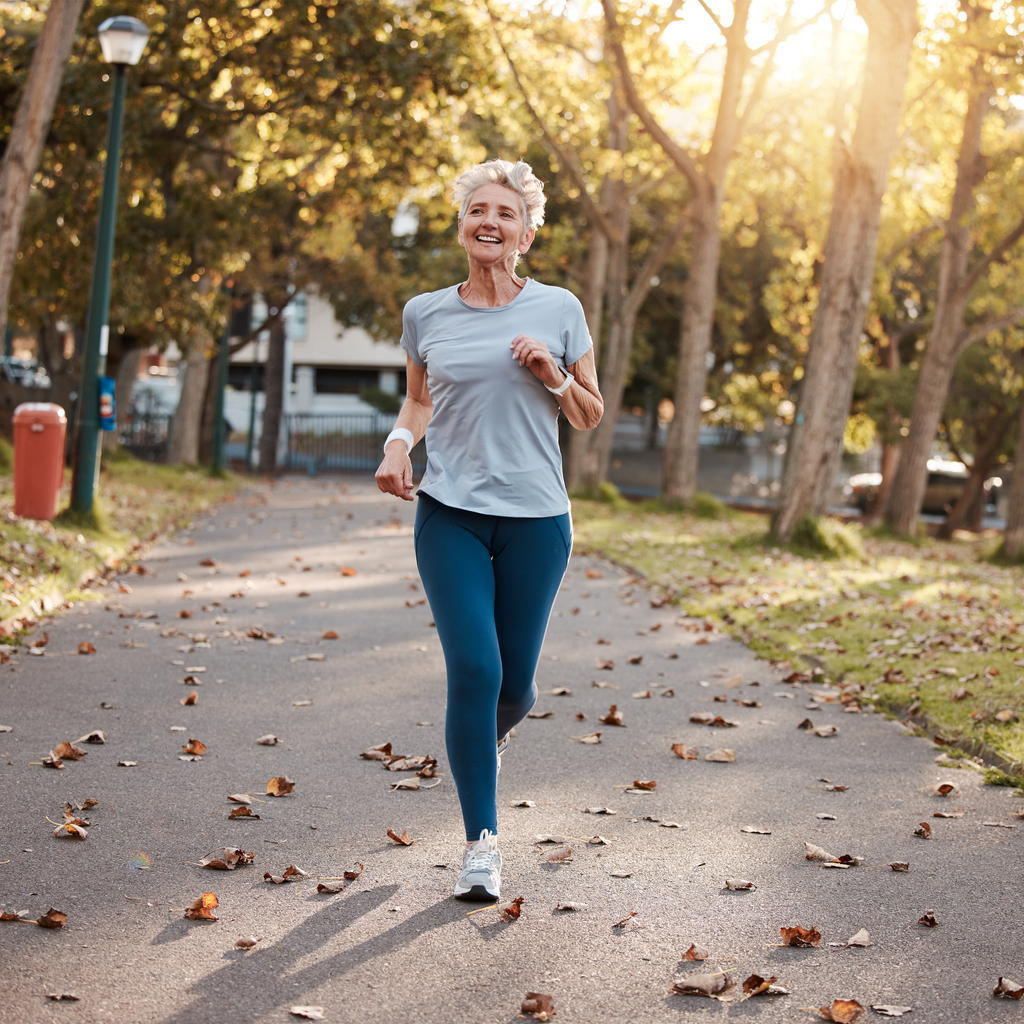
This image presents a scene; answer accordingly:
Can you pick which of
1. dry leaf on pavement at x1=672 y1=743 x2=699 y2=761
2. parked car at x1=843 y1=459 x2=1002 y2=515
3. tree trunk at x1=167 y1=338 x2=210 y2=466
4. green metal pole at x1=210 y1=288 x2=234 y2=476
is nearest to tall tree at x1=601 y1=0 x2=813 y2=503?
tree trunk at x1=167 y1=338 x2=210 y2=466

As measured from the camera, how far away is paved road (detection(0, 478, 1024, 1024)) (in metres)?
3.37

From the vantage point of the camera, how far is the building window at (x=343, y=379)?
56062mm

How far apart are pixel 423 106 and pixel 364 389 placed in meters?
34.5

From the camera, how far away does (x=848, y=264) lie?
15.2 metres

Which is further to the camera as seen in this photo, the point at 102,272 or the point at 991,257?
the point at 991,257

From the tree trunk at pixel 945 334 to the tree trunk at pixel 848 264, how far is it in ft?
18.3

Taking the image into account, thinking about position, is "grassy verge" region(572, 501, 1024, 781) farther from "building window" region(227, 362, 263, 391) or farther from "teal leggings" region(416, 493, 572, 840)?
"building window" region(227, 362, 263, 391)

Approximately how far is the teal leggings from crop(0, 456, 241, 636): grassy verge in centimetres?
482

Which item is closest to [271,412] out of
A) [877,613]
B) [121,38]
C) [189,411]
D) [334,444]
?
[334,444]

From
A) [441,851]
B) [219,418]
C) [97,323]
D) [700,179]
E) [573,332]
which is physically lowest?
[441,851]

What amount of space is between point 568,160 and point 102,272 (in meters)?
11.3

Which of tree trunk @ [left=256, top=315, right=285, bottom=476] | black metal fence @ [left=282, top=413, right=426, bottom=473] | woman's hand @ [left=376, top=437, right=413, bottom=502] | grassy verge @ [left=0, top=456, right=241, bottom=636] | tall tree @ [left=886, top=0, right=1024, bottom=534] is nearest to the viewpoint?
woman's hand @ [left=376, top=437, right=413, bottom=502]

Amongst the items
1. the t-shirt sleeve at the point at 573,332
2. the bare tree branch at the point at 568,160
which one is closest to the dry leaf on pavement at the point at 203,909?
the t-shirt sleeve at the point at 573,332

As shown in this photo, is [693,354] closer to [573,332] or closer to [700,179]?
[700,179]
